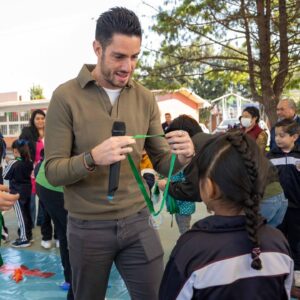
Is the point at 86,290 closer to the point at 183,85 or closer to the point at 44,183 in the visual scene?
the point at 44,183

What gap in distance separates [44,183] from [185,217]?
5.05ft

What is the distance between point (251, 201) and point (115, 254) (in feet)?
2.73

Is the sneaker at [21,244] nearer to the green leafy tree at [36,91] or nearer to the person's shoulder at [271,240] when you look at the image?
the person's shoulder at [271,240]

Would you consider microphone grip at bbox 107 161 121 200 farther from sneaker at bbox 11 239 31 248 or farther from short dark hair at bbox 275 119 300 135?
sneaker at bbox 11 239 31 248

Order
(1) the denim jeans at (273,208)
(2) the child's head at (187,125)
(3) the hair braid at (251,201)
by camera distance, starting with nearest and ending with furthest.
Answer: (3) the hair braid at (251,201), (1) the denim jeans at (273,208), (2) the child's head at (187,125)

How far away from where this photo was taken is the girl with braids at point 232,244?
4.03 ft

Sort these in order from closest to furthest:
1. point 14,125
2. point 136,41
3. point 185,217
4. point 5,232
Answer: point 136,41 < point 185,217 < point 5,232 < point 14,125

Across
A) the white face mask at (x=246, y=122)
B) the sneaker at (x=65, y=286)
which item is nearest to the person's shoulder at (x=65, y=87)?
the sneaker at (x=65, y=286)

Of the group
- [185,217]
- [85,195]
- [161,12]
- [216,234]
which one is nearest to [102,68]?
[85,195]

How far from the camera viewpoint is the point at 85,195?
178 cm

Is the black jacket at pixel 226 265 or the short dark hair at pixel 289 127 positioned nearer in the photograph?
the black jacket at pixel 226 265

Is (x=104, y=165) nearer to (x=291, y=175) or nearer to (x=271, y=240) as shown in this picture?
(x=271, y=240)

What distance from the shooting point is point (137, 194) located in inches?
74.0

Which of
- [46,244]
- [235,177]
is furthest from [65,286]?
[235,177]
